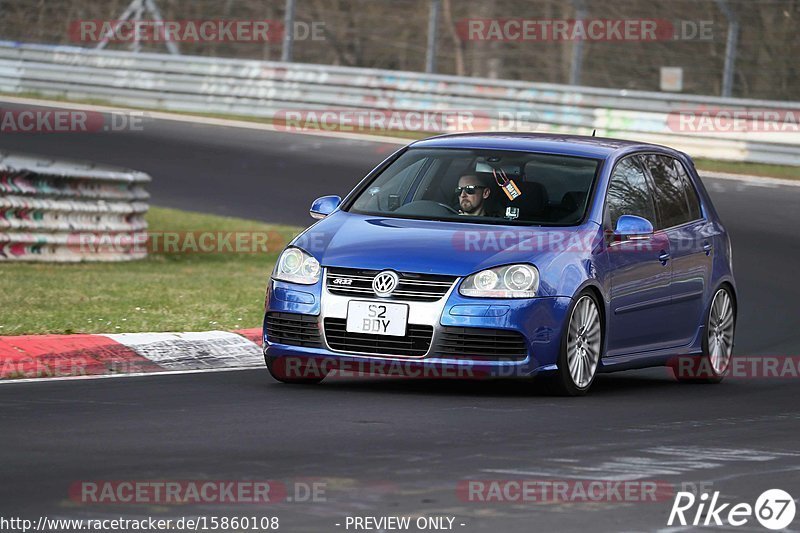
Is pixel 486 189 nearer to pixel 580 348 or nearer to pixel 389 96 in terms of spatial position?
pixel 580 348

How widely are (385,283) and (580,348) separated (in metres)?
1.27

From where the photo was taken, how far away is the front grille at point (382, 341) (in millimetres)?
9258

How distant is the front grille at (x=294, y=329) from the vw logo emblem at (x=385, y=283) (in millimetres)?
423

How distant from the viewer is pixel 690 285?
436 inches

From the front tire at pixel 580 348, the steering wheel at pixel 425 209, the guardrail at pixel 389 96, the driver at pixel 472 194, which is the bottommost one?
the front tire at pixel 580 348

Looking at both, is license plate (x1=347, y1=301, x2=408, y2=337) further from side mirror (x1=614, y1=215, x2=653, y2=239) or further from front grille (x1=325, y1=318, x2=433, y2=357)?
side mirror (x1=614, y1=215, x2=653, y2=239)

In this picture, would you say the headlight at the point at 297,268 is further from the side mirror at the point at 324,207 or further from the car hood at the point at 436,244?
the side mirror at the point at 324,207

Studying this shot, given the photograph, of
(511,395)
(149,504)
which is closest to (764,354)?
(511,395)

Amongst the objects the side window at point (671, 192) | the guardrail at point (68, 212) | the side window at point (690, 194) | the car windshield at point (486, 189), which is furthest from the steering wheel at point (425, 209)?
the guardrail at point (68, 212)

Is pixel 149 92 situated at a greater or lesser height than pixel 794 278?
greater

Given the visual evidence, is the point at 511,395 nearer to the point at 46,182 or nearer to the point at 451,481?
the point at 451,481

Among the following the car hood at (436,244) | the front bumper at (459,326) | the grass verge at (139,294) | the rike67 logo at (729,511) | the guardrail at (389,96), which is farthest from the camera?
the guardrail at (389,96)

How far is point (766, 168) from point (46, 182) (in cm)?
1215

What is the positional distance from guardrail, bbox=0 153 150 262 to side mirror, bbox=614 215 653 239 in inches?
315
